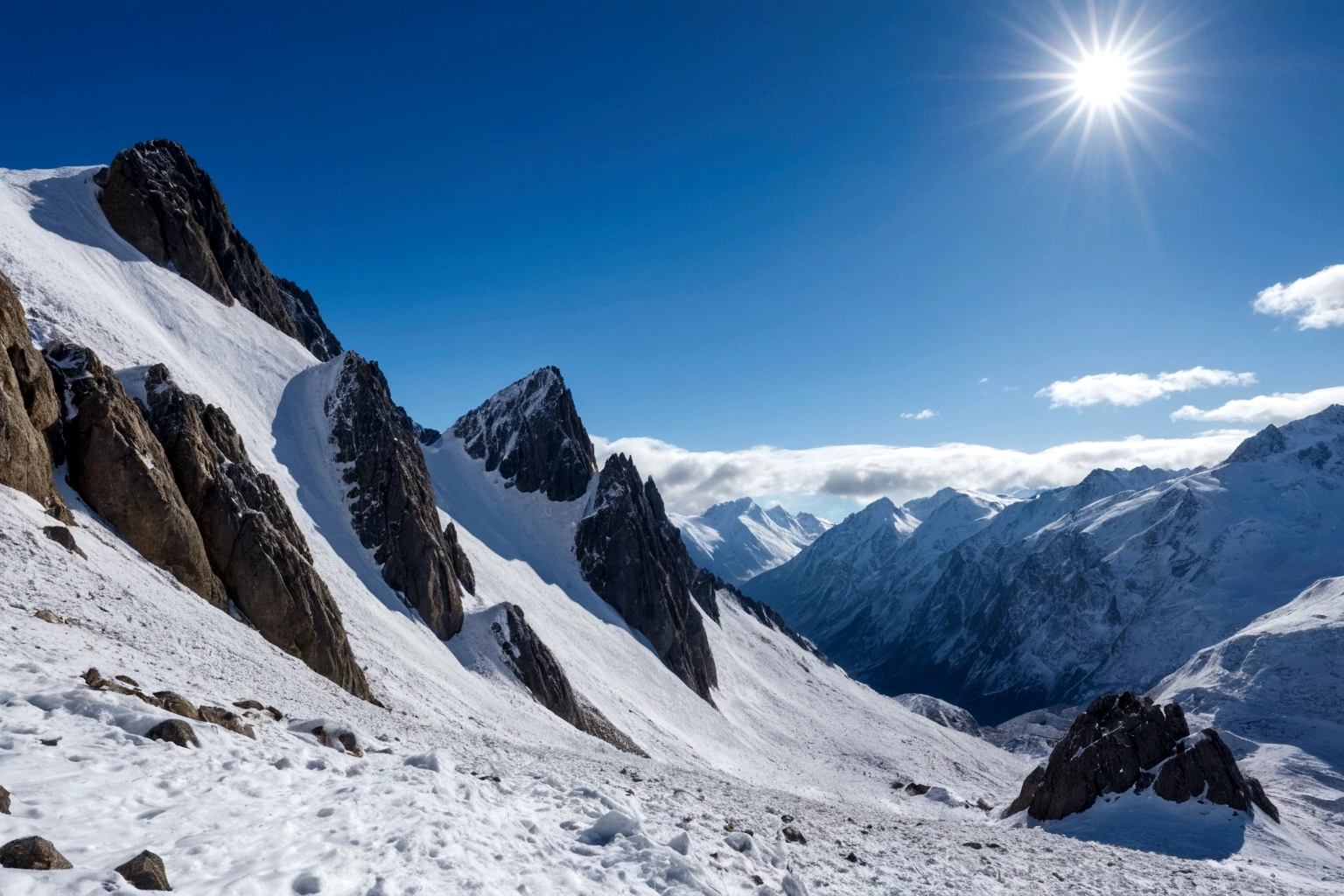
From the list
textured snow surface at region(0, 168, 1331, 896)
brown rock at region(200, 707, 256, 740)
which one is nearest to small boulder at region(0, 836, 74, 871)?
textured snow surface at region(0, 168, 1331, 896)

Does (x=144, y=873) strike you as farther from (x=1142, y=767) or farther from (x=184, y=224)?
(x=184, y=224)

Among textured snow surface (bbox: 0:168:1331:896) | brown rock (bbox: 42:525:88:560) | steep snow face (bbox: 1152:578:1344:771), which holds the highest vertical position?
steep snow face (bbox: 1152:578:1344:771)

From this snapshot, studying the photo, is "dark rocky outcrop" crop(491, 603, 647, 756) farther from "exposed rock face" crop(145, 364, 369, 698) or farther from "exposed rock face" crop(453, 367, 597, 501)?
"exposed rock face" crop(453, 367, 597, 501)

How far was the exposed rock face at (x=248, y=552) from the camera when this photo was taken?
36969 mm

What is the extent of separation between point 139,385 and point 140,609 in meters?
22.9

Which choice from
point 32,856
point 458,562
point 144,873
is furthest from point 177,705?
point 458,562

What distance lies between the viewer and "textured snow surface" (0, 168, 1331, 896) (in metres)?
10.0

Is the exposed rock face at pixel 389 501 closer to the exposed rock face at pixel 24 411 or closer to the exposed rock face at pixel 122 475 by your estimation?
the exposed rock face at pixel 122 475

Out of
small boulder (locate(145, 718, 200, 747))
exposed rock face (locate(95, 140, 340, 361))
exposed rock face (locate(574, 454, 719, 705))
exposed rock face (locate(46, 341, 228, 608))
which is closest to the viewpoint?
small boulder (locate(145, 718, 200, 747))

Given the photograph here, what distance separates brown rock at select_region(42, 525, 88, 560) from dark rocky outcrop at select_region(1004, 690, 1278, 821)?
190 feet

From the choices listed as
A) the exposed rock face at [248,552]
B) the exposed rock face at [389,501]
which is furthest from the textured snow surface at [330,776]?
the exposed rock face at [248,552]

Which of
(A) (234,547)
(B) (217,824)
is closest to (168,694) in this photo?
(B) (217,824)

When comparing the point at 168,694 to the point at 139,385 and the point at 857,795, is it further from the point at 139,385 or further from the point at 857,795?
the point at 857,795

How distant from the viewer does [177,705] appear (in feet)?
48.8
